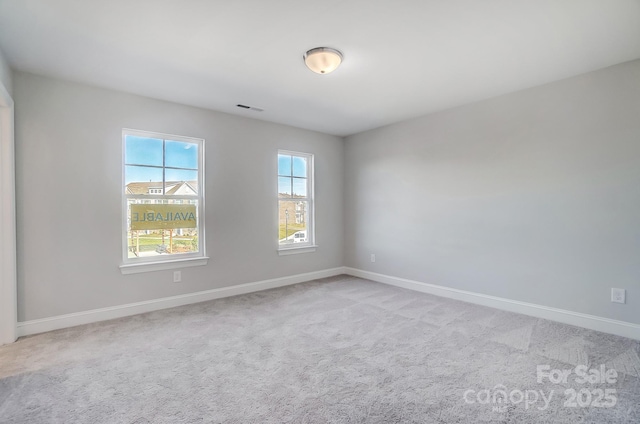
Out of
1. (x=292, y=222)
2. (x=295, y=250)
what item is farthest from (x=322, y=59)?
(x=295, y=250)

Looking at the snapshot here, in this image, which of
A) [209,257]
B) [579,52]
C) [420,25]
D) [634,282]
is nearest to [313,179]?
[209,257]

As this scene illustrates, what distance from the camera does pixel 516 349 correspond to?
2.54m

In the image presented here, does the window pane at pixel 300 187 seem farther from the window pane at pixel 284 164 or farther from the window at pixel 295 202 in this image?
the window pane at pixel 284 164

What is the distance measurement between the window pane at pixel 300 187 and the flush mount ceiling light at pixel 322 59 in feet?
8.31

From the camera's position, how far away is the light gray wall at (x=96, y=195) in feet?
9.61

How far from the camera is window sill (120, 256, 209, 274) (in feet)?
11.2

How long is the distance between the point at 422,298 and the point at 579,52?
119 inches

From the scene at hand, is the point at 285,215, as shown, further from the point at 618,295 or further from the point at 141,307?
the point at 618,295

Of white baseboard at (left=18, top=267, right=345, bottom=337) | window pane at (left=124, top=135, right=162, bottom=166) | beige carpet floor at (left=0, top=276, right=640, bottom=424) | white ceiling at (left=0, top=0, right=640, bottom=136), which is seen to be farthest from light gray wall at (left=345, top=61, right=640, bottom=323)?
window pane at (left=124, top=135, right=162, bottom=166)

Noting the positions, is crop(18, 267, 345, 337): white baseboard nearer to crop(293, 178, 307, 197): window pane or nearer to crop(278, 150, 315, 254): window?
crop(278, 150, 315, 254): window

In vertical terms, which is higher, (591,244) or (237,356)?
(591,244)

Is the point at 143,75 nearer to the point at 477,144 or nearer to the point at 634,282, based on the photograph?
the point at 477,144

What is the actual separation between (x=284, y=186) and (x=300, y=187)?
32cm

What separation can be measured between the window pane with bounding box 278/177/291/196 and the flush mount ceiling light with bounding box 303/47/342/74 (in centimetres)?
240
